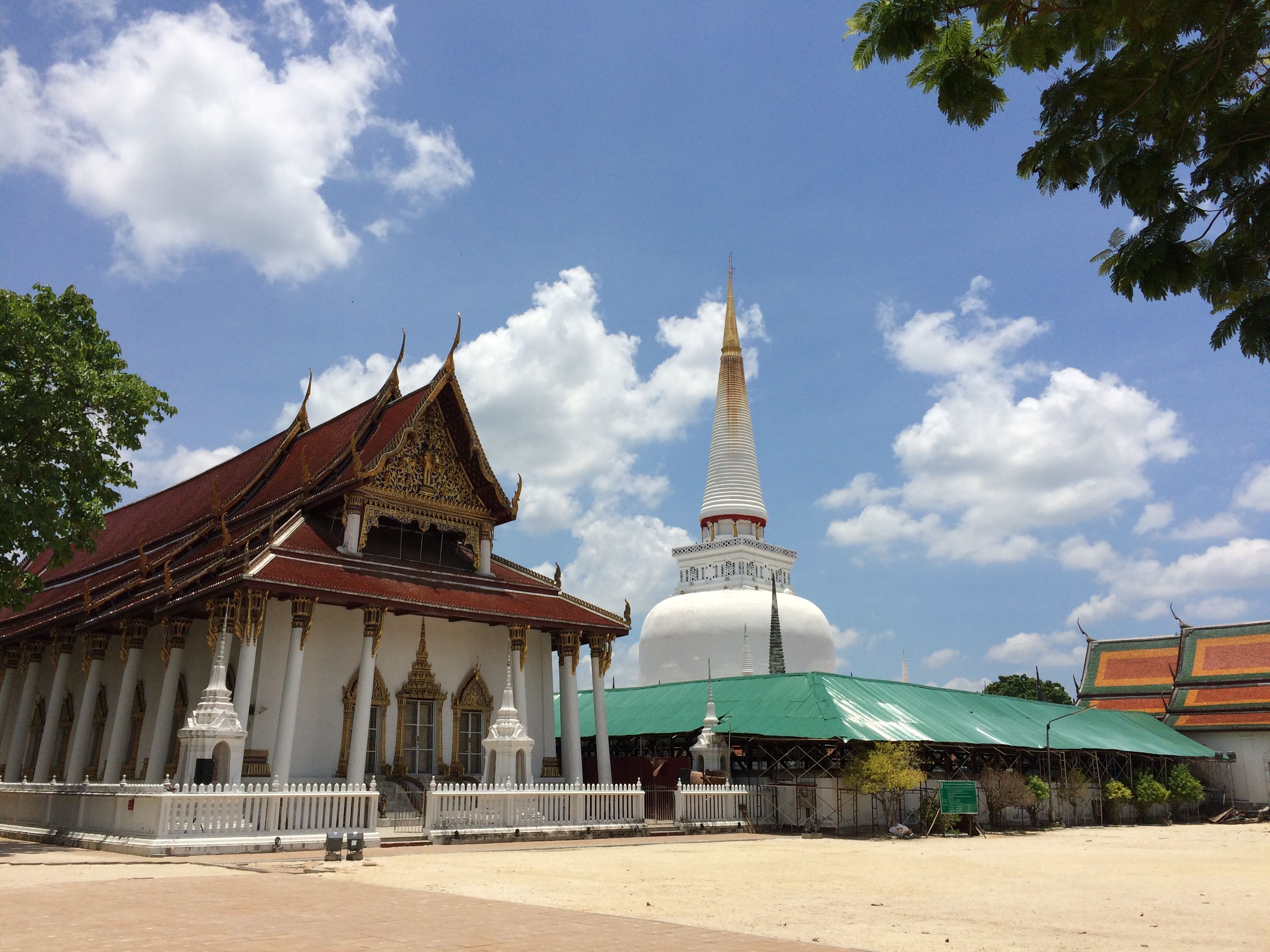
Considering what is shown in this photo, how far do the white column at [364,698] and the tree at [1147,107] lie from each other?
15.5 meters

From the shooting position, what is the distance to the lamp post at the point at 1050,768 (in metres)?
29.8

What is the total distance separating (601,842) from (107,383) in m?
12.5

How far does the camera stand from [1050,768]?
1188 inches

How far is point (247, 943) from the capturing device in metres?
6.98

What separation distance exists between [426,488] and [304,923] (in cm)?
1550

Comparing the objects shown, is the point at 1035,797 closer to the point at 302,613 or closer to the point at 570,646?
the point at 570,646

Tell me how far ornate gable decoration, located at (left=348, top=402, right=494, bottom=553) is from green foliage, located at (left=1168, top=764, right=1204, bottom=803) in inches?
1040

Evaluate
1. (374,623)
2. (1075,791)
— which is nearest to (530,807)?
(374,623)

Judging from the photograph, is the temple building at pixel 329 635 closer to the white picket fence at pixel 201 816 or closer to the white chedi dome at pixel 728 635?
the white picket fence at pixel 201 816

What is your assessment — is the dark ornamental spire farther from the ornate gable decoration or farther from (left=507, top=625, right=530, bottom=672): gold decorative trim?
the ornate gable decoration

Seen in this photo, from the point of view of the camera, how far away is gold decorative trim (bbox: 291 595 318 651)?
18.9m

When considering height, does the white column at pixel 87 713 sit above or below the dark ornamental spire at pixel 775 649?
below

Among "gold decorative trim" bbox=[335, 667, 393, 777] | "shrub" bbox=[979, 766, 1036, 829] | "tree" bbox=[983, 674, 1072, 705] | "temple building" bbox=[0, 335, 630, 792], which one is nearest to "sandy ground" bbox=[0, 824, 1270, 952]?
"temple building" bbox=[0, 335, 630, 792]

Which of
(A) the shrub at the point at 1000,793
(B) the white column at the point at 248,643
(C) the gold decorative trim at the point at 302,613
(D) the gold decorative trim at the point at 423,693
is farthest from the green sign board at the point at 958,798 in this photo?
(B) the white column at the point at 248,643
